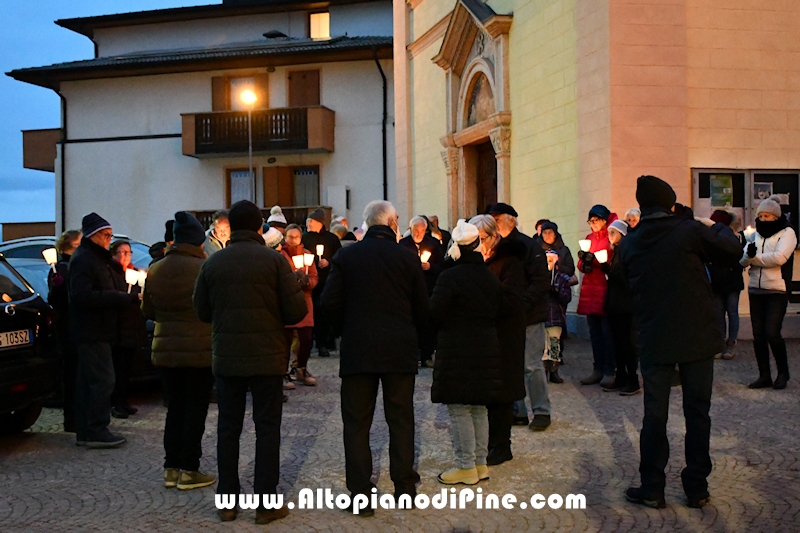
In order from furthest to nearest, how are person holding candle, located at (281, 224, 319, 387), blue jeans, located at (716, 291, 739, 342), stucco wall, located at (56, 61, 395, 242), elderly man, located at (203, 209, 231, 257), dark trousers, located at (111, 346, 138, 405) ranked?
1. stucco wall, located at (56, 61, 395, 242)
2. blue jeans, located at (716, 291, 739, 342)
3. person holding candle, located at (281, 224, 319, 387)
4. elderly man, located at (203, 209, 231, 257)
5. dark trousers, located at (111, 346, 138, 405)

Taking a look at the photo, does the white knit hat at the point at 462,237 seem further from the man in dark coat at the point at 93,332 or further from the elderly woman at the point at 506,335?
→ the man in dark coat at the point at 93,332

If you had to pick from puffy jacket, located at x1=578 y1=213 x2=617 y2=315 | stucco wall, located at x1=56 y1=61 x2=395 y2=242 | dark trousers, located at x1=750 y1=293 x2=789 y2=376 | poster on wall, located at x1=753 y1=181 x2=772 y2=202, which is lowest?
dark trousers, located at x1=750 y1=293 x2=789 y2=376

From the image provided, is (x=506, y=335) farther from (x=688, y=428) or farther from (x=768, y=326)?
(x=768, y=326)

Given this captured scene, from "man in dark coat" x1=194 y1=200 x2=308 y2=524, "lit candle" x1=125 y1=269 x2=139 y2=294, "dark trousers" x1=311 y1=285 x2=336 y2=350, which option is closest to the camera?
"man in dark coat" x1=194 y1=200 x2=308 y2=524

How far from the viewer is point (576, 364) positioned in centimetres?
1194

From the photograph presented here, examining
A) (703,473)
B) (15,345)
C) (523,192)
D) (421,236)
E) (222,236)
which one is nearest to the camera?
(703,473)

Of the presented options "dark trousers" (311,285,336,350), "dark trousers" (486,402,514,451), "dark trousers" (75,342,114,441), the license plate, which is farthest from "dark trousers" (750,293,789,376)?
the license plate

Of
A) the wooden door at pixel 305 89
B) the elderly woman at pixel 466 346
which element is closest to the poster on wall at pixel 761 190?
the elderly woman at pixel 466 346

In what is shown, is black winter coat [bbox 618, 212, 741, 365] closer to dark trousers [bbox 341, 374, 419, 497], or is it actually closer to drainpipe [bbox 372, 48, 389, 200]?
dark trousers [bbox 341, 374, 419, 497]

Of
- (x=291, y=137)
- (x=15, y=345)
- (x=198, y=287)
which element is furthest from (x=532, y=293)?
(x=291, y=137)

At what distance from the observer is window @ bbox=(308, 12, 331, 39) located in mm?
32781

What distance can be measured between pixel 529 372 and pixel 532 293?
0.79 m

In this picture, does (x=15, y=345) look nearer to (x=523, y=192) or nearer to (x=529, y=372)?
(x=529, y=372)

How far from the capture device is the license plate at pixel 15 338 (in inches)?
292
